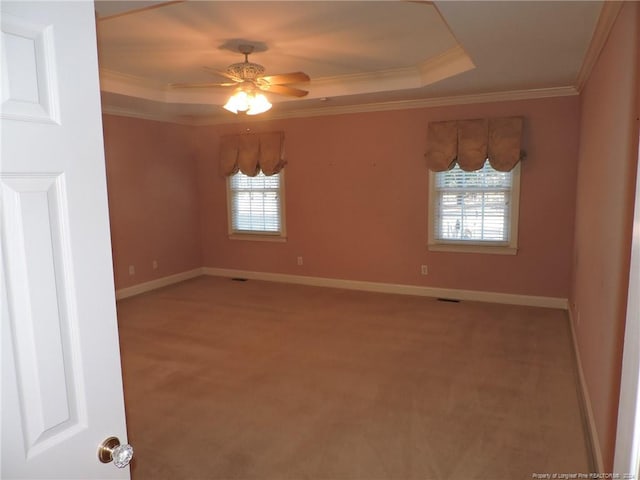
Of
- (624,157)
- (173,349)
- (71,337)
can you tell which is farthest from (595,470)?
(173,349)

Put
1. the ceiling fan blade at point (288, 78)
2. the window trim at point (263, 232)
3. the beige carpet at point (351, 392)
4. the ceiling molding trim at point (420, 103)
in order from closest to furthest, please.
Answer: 1. the beige carpet at point (351, 392)
2. the ceiling fan blade at point (288, 78)
3. the ceiling molding trim at point (420, 103)
4. the window trim at point (263, 232)

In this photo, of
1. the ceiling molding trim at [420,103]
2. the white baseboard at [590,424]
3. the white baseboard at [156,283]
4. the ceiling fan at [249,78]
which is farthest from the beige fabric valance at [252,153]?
the white baseboard at [590,424]

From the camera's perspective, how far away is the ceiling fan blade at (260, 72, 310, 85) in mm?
3342

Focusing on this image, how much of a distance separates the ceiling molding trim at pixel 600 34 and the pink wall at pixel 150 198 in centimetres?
499

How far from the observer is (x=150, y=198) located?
19.5ft

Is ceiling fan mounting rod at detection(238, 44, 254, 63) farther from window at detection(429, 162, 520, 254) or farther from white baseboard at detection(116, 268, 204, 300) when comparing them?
white baseboard at detection(116, 268, 204, 300)

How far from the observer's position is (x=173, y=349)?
3910 mm

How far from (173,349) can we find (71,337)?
10.6 feet

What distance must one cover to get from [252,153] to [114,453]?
18.0 feet

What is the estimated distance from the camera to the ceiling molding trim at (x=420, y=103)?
4.59 meters

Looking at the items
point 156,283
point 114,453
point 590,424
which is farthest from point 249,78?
point 156,283

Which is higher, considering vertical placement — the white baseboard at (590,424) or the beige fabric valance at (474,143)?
the beige fabric valance at (474,143)

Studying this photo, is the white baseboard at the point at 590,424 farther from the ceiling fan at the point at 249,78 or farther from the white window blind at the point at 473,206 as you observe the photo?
the ceiling fan at the point at 249,78

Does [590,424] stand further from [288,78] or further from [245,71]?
[245,71]
